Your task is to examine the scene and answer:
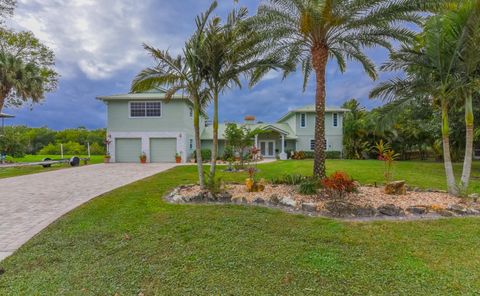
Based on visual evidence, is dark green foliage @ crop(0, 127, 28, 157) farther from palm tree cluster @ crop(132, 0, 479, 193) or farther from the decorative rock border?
the decorative rock border

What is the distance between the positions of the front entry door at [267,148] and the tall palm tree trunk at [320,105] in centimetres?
2103

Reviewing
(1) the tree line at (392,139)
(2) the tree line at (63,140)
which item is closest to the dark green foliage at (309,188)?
(1) the tree line at (392,139)

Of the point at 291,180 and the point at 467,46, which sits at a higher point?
the point at 467,46

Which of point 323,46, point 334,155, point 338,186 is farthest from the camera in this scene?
point 334,155

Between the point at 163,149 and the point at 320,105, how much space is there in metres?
16.8

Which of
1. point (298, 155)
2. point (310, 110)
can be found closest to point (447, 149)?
point (298, 155)

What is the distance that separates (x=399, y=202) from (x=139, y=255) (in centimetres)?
635

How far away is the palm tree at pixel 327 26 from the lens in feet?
23.3

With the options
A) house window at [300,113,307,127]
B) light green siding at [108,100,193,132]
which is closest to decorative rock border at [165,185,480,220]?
light green siding at [108,100,193,132]

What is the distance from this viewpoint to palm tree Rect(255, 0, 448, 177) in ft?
23.3

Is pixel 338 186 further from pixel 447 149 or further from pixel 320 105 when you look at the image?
pixel 447 149

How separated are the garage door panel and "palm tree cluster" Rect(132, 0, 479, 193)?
1489 cm

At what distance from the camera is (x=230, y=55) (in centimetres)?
768

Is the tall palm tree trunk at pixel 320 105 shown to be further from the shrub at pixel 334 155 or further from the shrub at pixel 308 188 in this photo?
the shrub at pixel 334 155
